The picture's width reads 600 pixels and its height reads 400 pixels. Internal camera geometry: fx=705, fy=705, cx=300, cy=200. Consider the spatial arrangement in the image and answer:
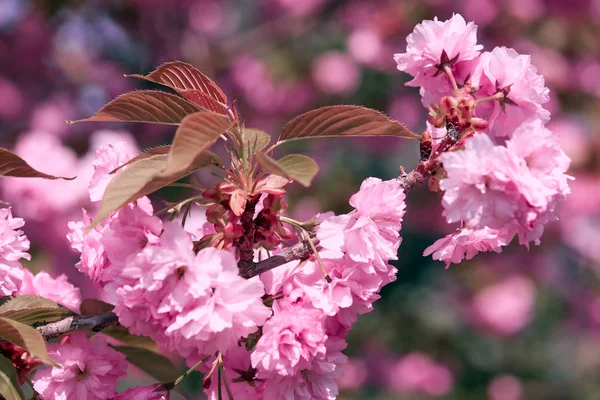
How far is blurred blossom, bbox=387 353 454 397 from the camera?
3699mm

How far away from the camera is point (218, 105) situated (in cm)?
69

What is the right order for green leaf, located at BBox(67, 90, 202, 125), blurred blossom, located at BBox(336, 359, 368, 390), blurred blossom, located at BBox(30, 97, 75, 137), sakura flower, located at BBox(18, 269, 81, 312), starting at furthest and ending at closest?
blurred blossom, located at BBox(336, 359, 368, 390) < blurred blossom, located at BBox(30, 97, 75, 137) < sakura flower, located at BBox(18, 269, 81, 312) < green leaf, located at BBox(67, 90, 202, 125)

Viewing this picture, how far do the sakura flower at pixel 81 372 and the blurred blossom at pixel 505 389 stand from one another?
11.3ft

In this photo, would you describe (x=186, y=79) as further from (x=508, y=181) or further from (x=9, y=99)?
(x=9, y=99)

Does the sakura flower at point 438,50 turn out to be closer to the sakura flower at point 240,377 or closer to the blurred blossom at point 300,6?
the sakura flower at point 240,377

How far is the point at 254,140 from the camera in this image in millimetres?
730

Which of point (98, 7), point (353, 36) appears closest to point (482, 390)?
point (353, 36)

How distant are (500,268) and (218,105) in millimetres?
3386

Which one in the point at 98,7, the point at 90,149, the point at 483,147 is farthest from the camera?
the point at 98,7

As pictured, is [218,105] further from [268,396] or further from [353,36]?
[353,36]

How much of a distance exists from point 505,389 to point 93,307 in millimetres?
3547

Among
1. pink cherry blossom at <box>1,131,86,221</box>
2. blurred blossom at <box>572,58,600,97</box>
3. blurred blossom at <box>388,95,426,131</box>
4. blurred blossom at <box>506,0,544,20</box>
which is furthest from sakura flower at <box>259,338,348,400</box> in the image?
blurred blossom at <box>572,58,600,97</box>

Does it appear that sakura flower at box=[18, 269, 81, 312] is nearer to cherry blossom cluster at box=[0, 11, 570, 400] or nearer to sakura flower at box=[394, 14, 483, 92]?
cherry blossom cluster at box=[0, 11, 570, 400]

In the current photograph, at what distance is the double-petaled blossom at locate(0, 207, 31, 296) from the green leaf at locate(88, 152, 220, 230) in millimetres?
→ 241
